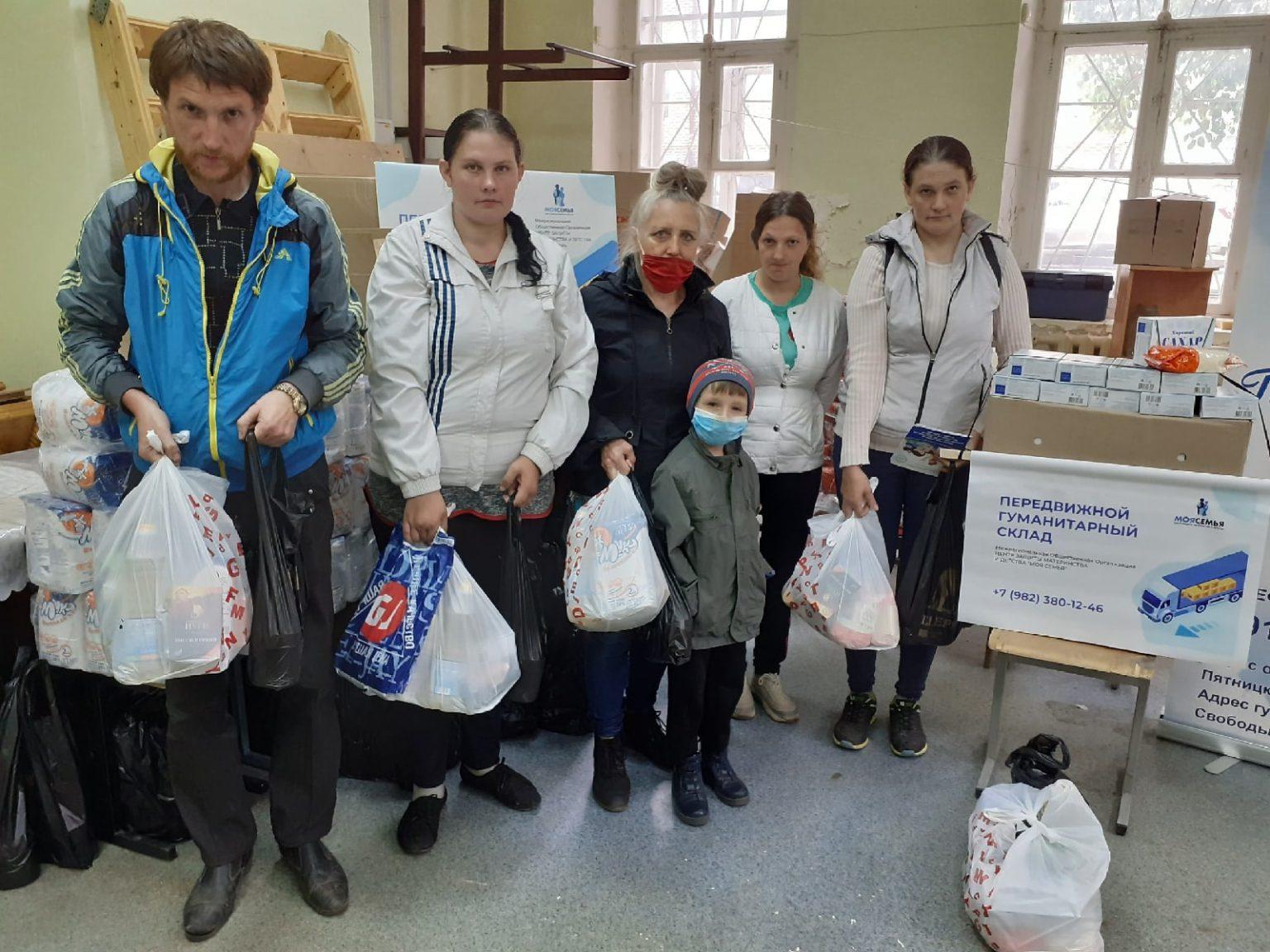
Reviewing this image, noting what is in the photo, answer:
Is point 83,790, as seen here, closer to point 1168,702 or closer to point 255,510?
point 255,510

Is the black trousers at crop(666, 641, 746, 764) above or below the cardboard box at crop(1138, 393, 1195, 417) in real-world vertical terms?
below

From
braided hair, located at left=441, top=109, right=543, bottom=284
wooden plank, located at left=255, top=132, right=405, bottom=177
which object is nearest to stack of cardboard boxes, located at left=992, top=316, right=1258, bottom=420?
braided hair, located at left=441, top=109, right=543, bottom=284

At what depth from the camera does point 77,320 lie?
1.58 m

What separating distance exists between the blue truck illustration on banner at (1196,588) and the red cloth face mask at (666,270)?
1186 millimetres

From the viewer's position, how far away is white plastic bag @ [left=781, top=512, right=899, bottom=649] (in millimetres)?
2150

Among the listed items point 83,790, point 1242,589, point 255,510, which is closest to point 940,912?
point 1242,589

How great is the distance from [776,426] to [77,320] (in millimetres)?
1461

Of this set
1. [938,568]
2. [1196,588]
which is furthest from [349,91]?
[1196,588]

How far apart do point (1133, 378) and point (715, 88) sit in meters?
4.32

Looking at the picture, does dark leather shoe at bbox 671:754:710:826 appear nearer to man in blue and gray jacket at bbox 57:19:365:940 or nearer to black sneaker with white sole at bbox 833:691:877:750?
black sneaker with white sole at bbox 833:691:877:750

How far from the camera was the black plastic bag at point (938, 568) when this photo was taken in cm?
220

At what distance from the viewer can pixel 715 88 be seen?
5664 mm

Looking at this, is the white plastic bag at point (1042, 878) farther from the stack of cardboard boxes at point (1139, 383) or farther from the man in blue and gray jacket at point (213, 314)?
the man in blue and gray jacket at point (213, 314)

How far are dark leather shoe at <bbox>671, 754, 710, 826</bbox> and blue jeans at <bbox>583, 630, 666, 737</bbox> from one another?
0.17 meters
